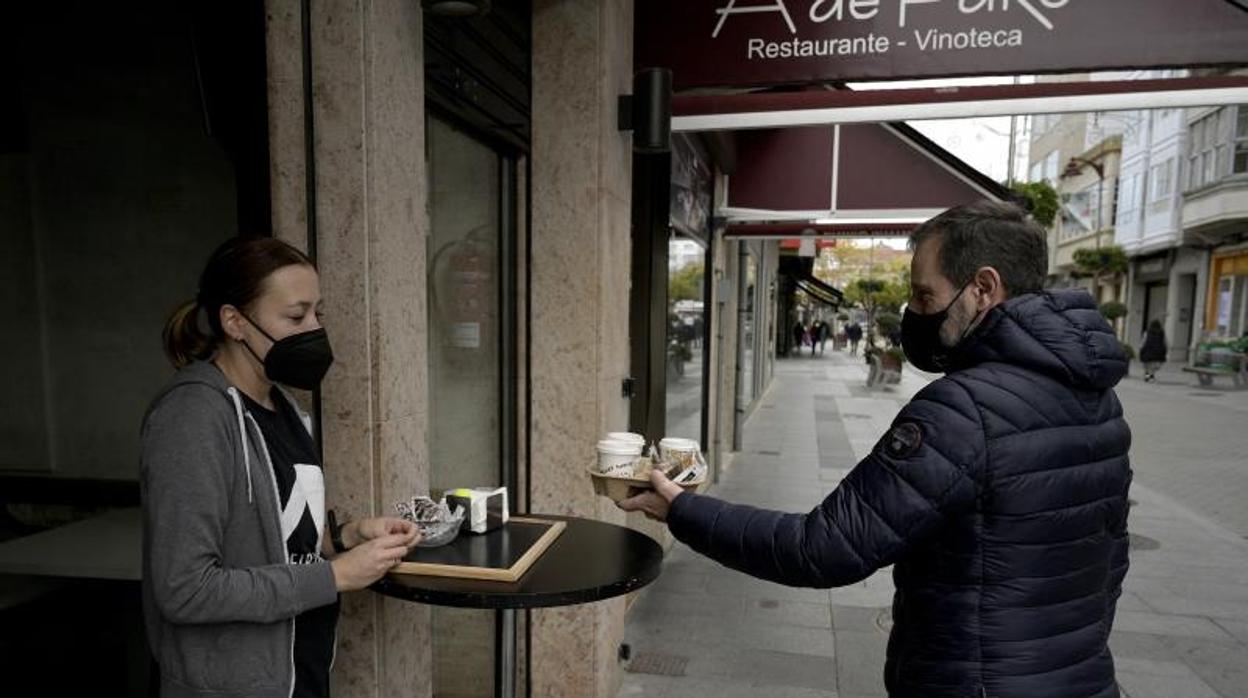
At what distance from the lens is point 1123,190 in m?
33.8

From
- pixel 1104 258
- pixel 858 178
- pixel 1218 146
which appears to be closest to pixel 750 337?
pixel 858 178

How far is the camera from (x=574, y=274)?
3.38 m

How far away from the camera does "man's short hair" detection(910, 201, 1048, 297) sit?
1605 mm

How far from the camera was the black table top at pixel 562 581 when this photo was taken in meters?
1.70

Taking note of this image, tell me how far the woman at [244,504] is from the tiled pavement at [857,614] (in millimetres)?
2611

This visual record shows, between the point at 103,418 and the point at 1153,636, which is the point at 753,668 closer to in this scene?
the point at 1153,636

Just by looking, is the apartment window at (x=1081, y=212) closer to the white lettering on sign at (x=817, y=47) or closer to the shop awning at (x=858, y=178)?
the shop awning at (x=858, y=178)

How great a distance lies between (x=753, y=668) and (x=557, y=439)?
6.17ft

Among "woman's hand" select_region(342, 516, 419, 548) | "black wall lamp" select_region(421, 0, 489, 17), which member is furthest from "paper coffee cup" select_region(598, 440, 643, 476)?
"black wall lamp" select_region(421, 0, 489, 17)

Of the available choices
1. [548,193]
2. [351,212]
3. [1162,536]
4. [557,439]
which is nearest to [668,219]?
[548,193]

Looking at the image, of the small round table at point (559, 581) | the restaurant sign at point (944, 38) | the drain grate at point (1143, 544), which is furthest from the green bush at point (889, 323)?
the small round table at point (559, 581)

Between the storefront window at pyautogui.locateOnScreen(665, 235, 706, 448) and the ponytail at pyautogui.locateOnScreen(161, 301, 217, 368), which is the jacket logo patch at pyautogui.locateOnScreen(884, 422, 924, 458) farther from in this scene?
the storefront window at pyautogui.locateOnScreen(665, 235, 706, 448)

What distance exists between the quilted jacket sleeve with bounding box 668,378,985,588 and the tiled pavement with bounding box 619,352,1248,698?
8.46ft

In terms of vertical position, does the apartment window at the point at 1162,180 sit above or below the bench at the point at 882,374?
above
